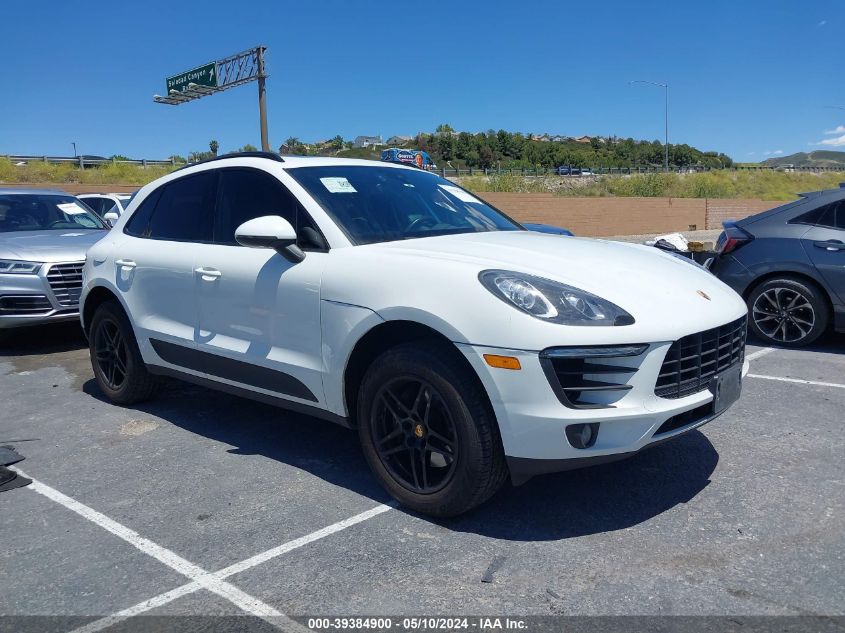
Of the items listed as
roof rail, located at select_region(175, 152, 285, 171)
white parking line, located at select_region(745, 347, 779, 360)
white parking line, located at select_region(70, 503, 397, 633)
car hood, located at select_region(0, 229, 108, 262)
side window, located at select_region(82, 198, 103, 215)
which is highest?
side window, located at select_region(82, 198, 103, 215)

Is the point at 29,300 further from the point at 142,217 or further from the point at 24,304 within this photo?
the point at 142,217

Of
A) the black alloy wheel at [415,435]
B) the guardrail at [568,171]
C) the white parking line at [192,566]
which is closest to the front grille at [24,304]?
the white parking line at [192,566]

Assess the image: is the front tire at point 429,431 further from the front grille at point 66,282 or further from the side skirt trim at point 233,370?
the front grille at point 66,282

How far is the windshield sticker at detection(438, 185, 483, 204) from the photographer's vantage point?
4766mm

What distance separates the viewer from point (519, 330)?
2.96m

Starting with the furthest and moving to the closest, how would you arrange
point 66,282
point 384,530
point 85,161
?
point 85,161 < point 66,282 < point 384,530

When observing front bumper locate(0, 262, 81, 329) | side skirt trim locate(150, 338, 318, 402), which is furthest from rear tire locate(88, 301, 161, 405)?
front bumper locate(0, 262, 81, 329)

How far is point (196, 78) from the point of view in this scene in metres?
30.5

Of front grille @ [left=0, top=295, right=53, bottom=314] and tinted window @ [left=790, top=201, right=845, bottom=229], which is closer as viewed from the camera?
tinted window @ [left=790, top=201, right=845, bottom=229]

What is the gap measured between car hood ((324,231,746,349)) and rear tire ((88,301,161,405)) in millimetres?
2161

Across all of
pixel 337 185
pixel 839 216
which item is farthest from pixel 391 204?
pixel 839 216

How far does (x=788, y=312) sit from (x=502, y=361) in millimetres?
5057

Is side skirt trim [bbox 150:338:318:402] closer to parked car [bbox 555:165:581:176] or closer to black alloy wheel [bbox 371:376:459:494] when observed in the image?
black alloy wheel [bbox 371:376:459:494]

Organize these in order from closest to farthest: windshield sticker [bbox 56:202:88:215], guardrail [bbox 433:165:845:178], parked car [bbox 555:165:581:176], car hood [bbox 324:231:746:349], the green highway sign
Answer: car hood [bbox 324:231:746:349], windshield sticker [bbox 56:202:88:215], the green highway sign, guardrail [bbox 433:165:845:178], parked car [bbox 555:165:581:176]
